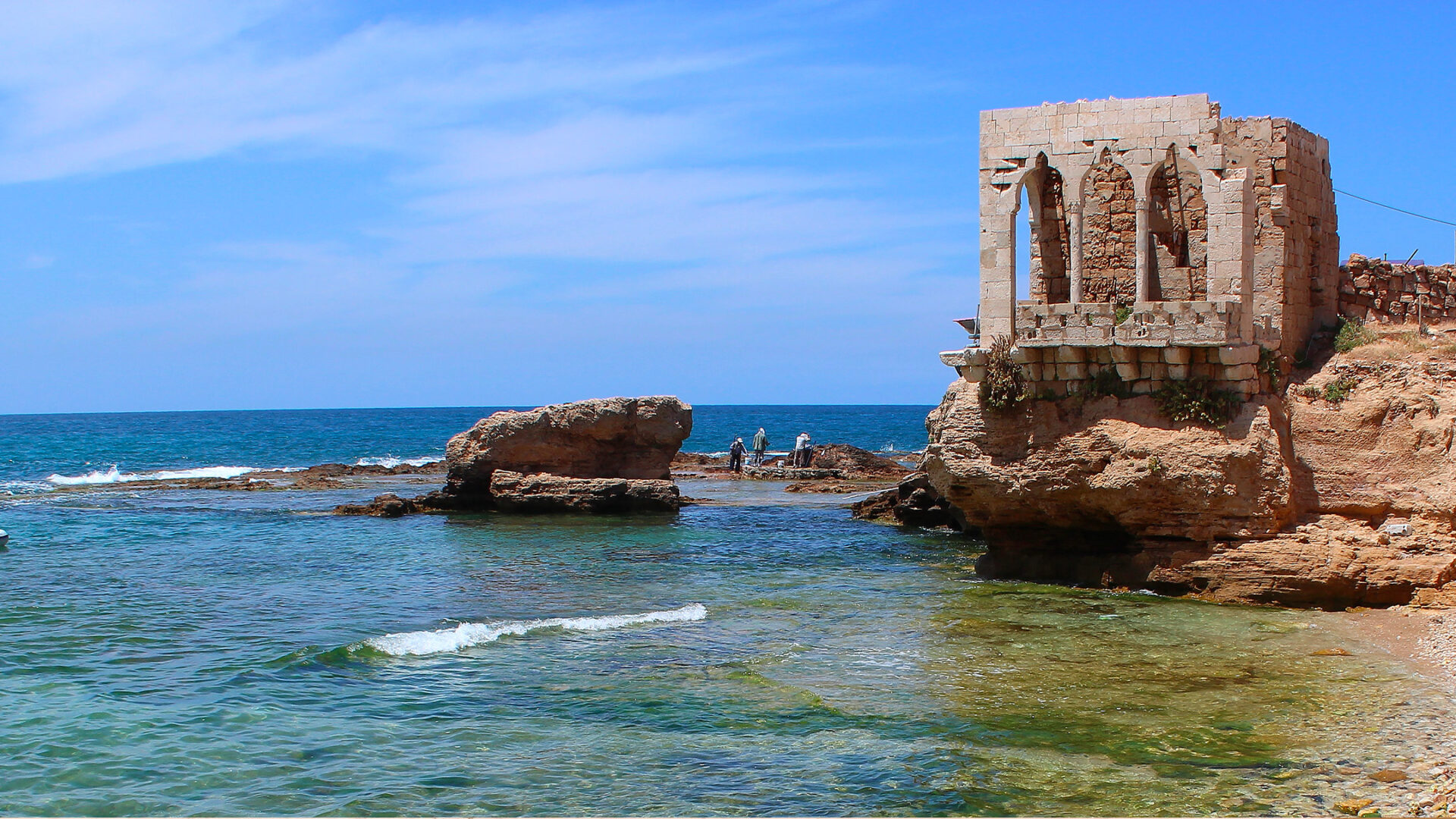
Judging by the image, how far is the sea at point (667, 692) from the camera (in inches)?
336

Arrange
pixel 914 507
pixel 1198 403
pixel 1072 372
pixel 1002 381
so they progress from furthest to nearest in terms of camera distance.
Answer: pixel 914 507 → pixel 1002 381 → pixel 1072 372 → pixel 1198 403

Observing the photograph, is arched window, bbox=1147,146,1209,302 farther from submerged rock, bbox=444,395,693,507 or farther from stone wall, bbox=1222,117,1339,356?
submerged rock, bbox=444,395,693,507

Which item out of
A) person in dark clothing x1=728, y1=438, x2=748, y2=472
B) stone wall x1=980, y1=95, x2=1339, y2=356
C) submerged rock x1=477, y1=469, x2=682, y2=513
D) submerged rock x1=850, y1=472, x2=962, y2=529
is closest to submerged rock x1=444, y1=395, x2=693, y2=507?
submerged rock x1=477, y1=469, x2=682, y2=513

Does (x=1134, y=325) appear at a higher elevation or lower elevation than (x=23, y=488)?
higher

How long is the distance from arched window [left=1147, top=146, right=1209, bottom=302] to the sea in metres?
4.49

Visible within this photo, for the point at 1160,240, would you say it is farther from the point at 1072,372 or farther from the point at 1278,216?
the point at 1072,372

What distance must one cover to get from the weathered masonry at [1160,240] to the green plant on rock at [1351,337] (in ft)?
1.51

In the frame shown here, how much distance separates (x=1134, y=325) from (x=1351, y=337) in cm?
341

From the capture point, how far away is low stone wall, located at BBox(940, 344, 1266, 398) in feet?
48.3

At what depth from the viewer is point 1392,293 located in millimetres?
16859

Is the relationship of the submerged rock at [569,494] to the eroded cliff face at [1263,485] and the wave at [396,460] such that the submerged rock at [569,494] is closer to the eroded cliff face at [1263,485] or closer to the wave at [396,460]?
the eroded cliff face at [1263,485]

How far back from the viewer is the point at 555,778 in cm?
887

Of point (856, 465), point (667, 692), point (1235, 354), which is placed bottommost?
point (667, 692)

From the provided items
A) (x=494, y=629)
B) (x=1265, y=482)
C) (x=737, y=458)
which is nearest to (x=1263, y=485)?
(x=1265, y=482)
